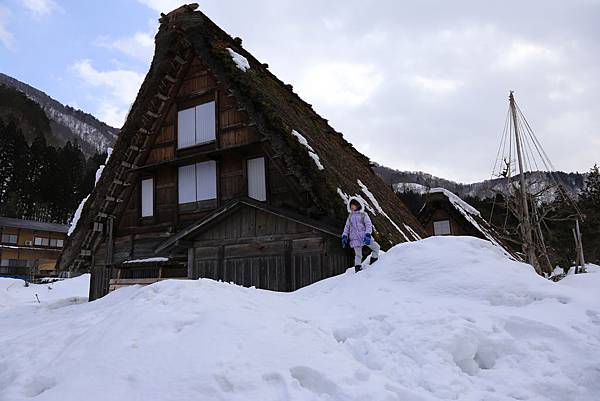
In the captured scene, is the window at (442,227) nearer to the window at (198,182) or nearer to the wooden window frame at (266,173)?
the wooden window frame at (266,173)

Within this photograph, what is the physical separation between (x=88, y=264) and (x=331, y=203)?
9367mm

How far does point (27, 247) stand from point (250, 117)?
33498mm

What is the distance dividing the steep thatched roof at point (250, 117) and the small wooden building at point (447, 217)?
8.24 metres

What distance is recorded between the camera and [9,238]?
33531 millimetres

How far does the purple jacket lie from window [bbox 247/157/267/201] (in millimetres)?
3148

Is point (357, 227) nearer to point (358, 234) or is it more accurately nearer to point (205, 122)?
point (358, 234)

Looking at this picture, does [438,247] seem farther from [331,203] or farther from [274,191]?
[274,191]

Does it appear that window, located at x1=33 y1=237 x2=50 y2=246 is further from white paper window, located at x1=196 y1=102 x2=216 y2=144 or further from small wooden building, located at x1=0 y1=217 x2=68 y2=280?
white paper window, located at x1=196 y1=102 x2=216 y2=144

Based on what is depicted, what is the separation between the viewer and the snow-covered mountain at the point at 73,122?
9178cm

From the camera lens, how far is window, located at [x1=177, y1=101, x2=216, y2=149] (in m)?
11.1

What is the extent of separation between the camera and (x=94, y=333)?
141 inches

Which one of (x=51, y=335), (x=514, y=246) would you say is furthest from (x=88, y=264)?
(x=514, y=246)

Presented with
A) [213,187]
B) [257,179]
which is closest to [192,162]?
[213,187]

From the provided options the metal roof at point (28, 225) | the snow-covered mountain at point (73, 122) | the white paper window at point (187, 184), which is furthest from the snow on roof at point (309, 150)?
the snow-covered mountain at point (73, 122)
